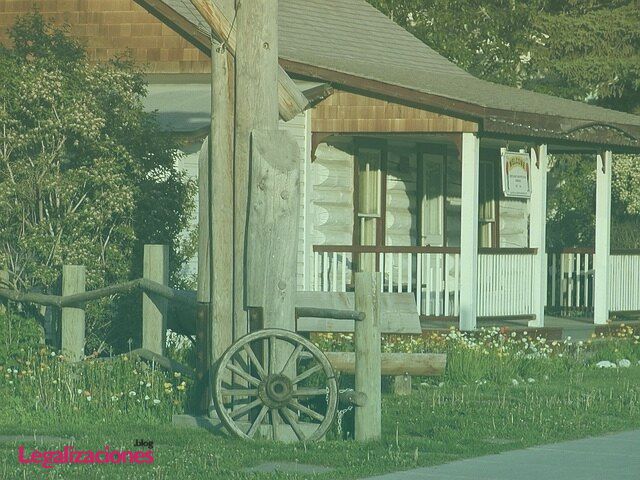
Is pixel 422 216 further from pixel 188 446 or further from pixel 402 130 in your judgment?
pixel 188 446

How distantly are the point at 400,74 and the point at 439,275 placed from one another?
2.82 metres

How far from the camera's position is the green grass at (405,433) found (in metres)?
9.03

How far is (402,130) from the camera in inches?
747

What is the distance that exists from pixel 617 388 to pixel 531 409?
1.95m

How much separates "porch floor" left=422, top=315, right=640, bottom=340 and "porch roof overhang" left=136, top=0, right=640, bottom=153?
2546 mm

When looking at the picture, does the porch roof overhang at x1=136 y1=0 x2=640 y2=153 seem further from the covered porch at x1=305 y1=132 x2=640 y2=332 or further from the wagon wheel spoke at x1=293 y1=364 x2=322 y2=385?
the wagon wheel spoke at x1=293 y1=364 x2=322 y2=385

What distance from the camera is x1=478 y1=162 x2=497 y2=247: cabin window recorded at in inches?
969

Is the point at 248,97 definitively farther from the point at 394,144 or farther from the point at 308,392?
the point at 394,144

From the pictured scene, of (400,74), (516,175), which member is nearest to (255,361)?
(516,175)

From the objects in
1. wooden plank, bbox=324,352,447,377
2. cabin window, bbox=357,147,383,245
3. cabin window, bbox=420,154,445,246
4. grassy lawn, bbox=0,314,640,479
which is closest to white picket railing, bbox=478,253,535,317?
cabin window, bbox=357,147,383,245

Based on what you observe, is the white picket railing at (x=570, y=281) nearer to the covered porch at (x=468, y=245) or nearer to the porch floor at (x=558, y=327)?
the covered porch at (x=468, y=245)

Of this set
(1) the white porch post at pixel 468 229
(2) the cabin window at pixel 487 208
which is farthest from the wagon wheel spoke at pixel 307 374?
(2) the cabin window at pixel 487 208

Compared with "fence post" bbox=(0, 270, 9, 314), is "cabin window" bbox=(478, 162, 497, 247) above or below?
above

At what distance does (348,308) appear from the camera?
13.2 meters
